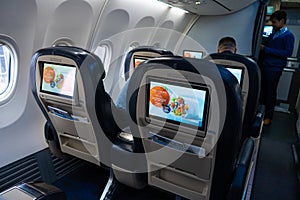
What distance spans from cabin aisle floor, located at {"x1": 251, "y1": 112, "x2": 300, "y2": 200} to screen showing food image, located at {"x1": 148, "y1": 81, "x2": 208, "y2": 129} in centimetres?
160

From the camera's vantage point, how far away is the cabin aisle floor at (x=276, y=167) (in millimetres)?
2449

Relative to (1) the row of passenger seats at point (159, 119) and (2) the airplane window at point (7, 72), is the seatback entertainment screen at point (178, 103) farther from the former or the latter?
(2) the airplane window at point (7, 72)

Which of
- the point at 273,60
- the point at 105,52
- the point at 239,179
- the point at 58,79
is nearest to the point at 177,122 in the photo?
the point at 239,179

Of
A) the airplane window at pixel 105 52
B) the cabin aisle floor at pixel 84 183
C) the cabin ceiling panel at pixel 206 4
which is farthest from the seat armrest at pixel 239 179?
the cabin ceiling panel at pixel 206 4

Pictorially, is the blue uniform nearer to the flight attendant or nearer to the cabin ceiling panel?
the flight attendant

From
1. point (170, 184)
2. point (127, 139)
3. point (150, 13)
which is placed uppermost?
point (150, 13)

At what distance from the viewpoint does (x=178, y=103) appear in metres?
1.29

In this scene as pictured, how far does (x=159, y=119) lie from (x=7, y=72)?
1.79 metres

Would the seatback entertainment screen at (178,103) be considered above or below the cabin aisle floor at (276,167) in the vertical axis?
above

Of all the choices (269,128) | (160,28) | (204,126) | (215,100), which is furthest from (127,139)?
(160,28)

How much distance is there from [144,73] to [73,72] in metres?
0.62

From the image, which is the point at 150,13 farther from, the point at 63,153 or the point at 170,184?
the point at 170,184

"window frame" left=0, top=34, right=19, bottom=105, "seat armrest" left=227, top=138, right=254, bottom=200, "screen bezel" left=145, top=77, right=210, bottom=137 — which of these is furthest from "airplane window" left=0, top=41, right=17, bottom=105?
"seat armrest" left=227, top=138, right=254, bottom=200

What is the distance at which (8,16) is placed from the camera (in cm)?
196
